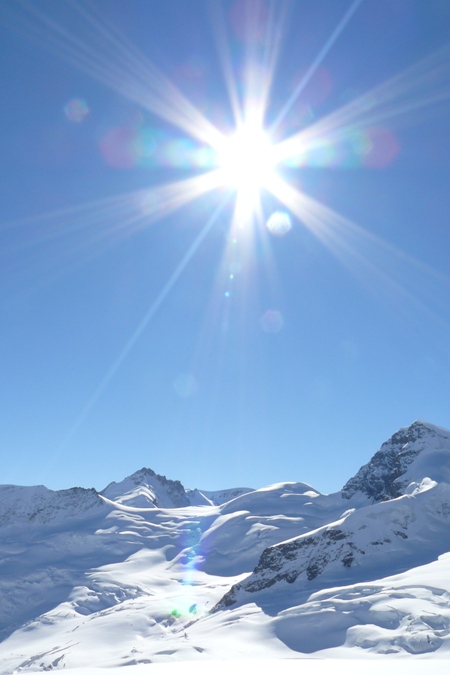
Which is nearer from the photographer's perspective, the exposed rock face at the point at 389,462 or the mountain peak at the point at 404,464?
the mountain peak at the point at 404,464

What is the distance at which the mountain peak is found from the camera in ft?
331

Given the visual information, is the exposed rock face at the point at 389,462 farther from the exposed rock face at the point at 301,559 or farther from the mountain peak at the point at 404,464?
the exposed rock face at the point at 301,559

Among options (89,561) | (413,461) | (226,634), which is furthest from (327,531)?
(89,561)

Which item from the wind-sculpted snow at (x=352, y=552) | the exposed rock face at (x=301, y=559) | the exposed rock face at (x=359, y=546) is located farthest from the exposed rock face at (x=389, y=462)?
the exposed rock face at (x=301, y=559)

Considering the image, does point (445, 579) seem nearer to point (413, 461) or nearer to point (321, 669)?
point (321, 669)

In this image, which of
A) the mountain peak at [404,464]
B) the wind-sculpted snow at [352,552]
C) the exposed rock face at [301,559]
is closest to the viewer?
the wind-sculpted snow at [352,552]

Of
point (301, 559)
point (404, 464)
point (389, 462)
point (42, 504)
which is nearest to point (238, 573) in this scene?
point (404, 464)

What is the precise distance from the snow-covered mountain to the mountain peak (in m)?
0.54

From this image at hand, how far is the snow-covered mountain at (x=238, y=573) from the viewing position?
41094 mm

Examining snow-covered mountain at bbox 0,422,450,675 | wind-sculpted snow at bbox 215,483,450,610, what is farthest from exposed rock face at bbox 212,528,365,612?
snow-covered mountain at bbox 0,422,450,675

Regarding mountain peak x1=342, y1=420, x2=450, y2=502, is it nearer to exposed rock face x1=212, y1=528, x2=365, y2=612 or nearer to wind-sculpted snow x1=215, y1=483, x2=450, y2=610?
wind-sculpted snow x1=215, y1=483, x2=450, y2=610

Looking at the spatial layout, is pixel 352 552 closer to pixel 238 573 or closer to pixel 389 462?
pixel 238 573

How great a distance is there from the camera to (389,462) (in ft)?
509

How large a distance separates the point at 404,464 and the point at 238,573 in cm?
4875
